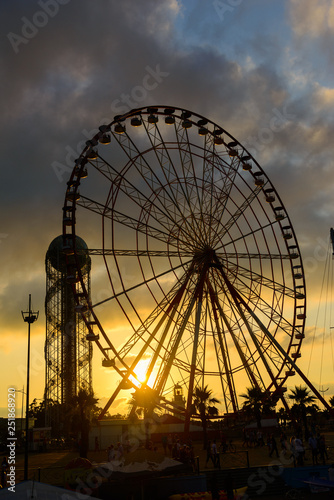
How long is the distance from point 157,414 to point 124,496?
19.4 m

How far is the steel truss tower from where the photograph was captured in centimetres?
6706

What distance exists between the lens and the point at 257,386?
36719 millimetres

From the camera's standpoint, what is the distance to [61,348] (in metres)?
67.9

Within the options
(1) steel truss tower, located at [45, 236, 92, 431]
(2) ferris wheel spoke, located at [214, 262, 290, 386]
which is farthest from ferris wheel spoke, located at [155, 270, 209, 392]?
(1) steel truss tower, located at [45, 236, 92, 431]

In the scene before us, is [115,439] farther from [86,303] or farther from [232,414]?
[86,303]

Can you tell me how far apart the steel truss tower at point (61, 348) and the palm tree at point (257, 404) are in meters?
20.4

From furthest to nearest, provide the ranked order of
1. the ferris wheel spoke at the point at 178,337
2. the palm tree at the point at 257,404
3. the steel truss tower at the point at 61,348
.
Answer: the steel truss tower at the point at 61,348
the palm tree at the point at 257,404
the ferris wheel spoke at the point at 178,337

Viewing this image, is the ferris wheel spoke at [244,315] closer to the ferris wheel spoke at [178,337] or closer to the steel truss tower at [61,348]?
the ferris wheel spoke at [178,337]

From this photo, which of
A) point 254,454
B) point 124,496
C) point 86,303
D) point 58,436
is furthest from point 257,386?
point 58,436

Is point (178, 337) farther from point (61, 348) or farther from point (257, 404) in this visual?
point (61, 348)

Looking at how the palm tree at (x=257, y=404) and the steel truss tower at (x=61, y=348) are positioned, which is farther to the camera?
the steel truss tower at (x=61, y=348)

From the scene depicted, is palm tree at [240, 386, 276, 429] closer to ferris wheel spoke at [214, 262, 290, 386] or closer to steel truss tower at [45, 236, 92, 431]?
ferris wheel spoke at [214, 262, 290, 386]

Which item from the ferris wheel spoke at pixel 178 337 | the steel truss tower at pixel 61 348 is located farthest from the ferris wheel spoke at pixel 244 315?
the steel truss tower at pixel 61 348

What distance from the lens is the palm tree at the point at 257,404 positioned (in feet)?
124
